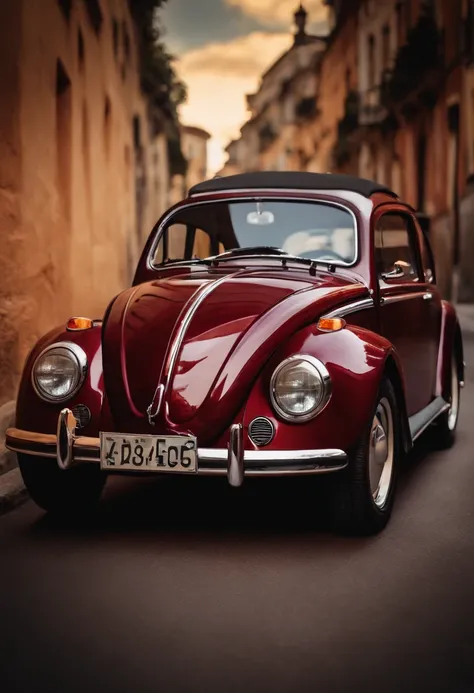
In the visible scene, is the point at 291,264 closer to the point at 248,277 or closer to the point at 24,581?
the point at 248,277

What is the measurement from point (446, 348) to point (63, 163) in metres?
7.83

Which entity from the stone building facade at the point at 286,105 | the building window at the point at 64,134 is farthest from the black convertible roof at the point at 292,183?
the stone building facade at the point at 286,105

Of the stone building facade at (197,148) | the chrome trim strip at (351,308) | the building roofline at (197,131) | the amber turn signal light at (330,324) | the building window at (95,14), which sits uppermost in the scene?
the building roofline at (197,131)

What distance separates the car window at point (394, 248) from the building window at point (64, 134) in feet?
24.1

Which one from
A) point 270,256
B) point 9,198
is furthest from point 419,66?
point 270,256

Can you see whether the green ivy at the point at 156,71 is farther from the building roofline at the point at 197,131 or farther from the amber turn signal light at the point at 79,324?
the building roofline at the point at 197,131

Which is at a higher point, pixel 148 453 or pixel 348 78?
pixel 348 78

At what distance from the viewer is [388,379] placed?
5.02 m

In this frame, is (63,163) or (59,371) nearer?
(59,371)

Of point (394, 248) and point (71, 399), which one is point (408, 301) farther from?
point (71, 399)

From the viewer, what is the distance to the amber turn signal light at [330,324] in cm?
464

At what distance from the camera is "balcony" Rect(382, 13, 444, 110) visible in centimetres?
2877

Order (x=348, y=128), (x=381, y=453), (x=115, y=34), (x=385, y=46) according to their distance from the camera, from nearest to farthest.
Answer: (x=381, y=453) < (x=115, y=34) < (x=385, y=46) < (x=348, y=128)

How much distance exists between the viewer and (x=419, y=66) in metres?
29.7
